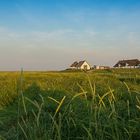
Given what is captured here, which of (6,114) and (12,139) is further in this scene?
(6,114)

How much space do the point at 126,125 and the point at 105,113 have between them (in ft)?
0.91

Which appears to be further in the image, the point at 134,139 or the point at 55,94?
the point at 55,94

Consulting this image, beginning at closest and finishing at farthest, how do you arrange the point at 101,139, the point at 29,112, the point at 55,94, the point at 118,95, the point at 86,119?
the point at 101,139, the point at 86,119, the point at 29,112, the point at 118,95, the point at 55,94

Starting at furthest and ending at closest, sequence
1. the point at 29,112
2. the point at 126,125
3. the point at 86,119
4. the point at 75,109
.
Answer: the point at 29,112 < the point at 75,109 < the point at 86,119 < the point at 126,125

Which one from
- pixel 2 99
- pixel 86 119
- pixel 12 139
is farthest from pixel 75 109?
pixel 2 99

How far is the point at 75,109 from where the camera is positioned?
5.15 meters

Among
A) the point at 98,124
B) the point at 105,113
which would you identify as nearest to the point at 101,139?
the point at 98,124

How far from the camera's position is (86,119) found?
4551 millimetres

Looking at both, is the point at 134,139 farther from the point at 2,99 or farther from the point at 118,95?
the point at 2,99

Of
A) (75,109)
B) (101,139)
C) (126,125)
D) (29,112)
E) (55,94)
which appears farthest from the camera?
(55,94)

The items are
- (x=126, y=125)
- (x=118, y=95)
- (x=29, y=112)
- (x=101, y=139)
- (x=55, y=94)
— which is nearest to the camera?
(x=101, y=139)

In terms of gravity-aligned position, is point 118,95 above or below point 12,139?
above

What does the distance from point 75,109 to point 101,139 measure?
1210mm

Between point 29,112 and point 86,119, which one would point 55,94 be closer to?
point 29,112
